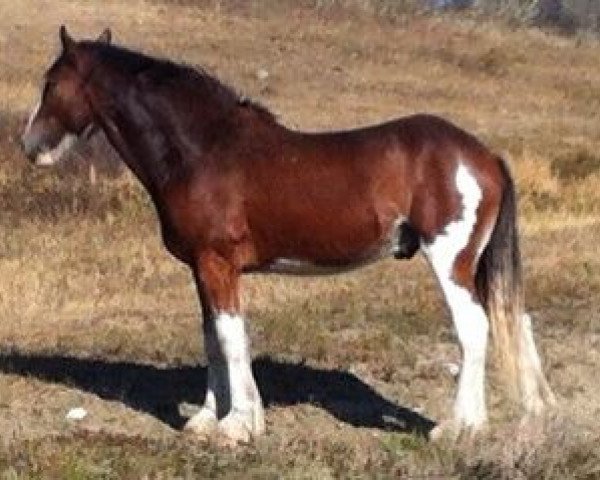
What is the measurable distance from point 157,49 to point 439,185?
39.8m

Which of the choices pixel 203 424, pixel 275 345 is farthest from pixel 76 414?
pixel 275 345

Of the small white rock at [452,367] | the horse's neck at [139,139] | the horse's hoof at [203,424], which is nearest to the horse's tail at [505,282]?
the horse's hoof at [203,424]

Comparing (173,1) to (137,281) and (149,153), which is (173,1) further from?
(149,153)

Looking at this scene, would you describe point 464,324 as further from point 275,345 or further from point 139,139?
point 275,345

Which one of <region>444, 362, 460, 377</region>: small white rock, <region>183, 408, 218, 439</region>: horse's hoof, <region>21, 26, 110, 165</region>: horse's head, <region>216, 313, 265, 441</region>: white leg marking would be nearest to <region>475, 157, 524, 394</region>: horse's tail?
<region>216, 313, 265, 441</region>: white leg marking

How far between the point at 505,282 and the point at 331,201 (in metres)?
1.08

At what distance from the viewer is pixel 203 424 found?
10516mm

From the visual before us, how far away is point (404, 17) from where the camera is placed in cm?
6300

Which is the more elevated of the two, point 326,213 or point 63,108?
point 63,108

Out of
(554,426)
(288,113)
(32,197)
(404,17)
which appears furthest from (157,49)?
(554,426)

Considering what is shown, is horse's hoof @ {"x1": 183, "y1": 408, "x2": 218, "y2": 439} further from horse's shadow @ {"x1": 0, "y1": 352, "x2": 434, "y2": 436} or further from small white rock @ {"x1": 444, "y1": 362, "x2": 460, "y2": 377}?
small white rock @ {"x1": 444, "y1": 362, "x2": 460, "y2": 377}

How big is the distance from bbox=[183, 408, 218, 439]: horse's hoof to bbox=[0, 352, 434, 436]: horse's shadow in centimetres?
28

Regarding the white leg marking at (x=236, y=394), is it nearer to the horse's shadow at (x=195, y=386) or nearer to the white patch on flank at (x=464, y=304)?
the horse's shadow at (x=195, y=386)

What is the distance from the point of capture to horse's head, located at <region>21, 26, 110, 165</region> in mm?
10859
